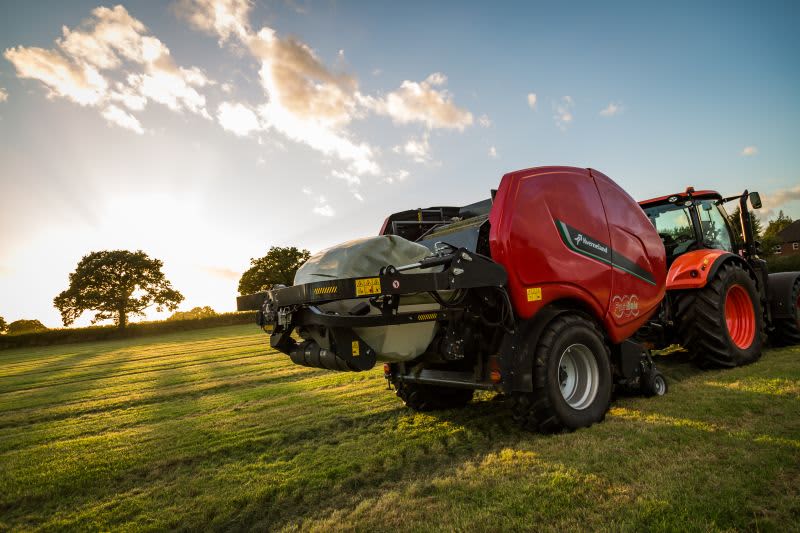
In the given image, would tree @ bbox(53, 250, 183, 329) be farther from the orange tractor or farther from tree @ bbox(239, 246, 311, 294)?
the orange tractor

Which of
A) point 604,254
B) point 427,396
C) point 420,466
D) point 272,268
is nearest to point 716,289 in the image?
point 604,254

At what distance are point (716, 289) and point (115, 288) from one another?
5450 centimetres

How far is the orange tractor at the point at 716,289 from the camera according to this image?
21.2 ft

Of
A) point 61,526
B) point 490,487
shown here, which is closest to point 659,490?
point 490,487

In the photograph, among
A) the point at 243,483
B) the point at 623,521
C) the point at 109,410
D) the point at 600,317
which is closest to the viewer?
the point at 623,521

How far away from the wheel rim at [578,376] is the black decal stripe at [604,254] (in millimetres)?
880

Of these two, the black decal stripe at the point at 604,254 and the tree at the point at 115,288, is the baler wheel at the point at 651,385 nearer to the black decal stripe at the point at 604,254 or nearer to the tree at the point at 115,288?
the black decal stripe at the point at 604,254

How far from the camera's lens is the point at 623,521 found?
259 centimetres

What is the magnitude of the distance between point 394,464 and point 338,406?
2467 millimetres

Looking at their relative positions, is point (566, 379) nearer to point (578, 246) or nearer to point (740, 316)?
point (578, 246)

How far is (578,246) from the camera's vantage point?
443 centimetres

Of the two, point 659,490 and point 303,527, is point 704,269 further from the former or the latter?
point 303,527

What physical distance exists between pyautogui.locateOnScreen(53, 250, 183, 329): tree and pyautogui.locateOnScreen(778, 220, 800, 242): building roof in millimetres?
76484

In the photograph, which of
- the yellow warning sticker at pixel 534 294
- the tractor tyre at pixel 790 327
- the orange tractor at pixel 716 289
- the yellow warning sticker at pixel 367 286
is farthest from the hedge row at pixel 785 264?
the yellow warning sticker at pixel 367 286
